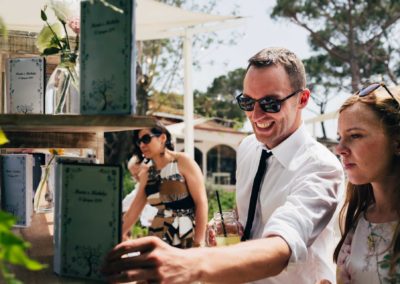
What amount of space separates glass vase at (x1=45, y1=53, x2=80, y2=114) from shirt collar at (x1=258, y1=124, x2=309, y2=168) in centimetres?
63

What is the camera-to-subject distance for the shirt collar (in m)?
1.65

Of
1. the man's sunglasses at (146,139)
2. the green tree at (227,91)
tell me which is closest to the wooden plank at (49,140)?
the man's sunglasses at (146,139)

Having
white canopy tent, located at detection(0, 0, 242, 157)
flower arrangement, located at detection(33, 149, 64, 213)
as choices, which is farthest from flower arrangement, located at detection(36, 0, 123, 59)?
white canopy tent, located at detection(0, 0, 242, 157)

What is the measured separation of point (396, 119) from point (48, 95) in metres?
0.98

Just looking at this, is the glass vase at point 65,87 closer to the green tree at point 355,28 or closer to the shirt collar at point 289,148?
the shirt collar at point 289,148

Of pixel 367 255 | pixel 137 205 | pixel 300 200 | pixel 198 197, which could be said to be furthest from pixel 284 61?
pixel 137 205

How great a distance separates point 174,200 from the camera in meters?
3.80

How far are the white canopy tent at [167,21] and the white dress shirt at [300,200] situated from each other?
1.92 metres

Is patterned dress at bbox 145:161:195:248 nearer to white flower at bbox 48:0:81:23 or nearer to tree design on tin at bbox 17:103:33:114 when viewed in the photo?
tree design on tin at bbox 17:103:33:114

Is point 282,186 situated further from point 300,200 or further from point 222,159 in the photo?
point 222,159

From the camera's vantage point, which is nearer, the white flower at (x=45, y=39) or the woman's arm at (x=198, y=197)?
the white flower at (x=45, y=39)

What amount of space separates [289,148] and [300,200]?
11.5 inches

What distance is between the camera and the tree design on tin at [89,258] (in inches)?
40.4

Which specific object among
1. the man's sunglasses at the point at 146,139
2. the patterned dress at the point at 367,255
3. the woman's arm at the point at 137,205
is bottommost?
the woman's arm at the point at 137,205
